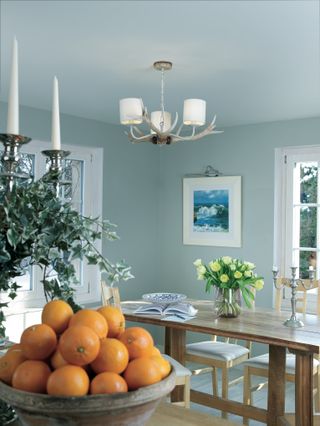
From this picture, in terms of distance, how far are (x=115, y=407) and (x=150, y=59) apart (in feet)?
7.96

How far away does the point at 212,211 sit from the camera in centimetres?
536

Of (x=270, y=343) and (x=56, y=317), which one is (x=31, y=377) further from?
(x=270, y=343)

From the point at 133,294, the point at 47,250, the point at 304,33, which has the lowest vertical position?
the point at 133,294

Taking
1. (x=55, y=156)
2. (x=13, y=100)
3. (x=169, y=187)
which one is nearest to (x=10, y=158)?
(x=13, y=100)

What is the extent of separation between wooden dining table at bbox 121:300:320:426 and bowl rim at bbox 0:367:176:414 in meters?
2.02

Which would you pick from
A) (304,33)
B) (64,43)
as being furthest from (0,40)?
(304,33)

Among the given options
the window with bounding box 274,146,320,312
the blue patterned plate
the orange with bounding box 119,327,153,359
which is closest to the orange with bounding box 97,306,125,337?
the orange with bounding box 119,327,153,359

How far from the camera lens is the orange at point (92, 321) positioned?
1.02 m

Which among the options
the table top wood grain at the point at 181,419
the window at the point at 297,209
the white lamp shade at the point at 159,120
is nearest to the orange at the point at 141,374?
the table top wood grain at the point at 181,419

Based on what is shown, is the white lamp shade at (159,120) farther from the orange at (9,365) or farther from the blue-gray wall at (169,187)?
the orange at (9,365)

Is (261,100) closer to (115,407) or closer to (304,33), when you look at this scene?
(304,33)

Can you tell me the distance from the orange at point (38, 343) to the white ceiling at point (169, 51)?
1635 mm

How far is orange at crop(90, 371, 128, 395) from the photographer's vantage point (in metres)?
0.93

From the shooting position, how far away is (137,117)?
2.99m
